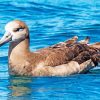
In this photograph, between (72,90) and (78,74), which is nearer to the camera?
(72,90)

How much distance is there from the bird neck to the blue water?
1.71 ft

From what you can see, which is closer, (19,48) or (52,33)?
(19,48)

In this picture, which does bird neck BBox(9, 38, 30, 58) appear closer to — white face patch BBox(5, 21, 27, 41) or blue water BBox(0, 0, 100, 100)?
white face patch BBox(5, 21, 27, 41)

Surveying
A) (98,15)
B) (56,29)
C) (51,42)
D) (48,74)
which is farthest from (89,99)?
(98,15)

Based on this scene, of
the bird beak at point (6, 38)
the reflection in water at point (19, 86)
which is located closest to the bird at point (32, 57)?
the bird beak at point (6, 38)

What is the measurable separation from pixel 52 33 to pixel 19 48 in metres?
4.31

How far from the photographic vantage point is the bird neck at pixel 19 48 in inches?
583

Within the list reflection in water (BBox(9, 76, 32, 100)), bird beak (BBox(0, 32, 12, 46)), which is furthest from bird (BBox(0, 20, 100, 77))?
reflection in water (BBox(9, 76, 32, 100))

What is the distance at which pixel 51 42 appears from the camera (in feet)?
59.7

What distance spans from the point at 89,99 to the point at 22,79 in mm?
2110

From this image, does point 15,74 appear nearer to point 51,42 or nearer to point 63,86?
point 63,86

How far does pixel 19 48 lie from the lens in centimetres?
1485

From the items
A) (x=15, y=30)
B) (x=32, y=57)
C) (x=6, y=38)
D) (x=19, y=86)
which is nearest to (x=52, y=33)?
(x=32, y=57)

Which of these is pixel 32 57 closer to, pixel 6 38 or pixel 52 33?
pixel 6 38
